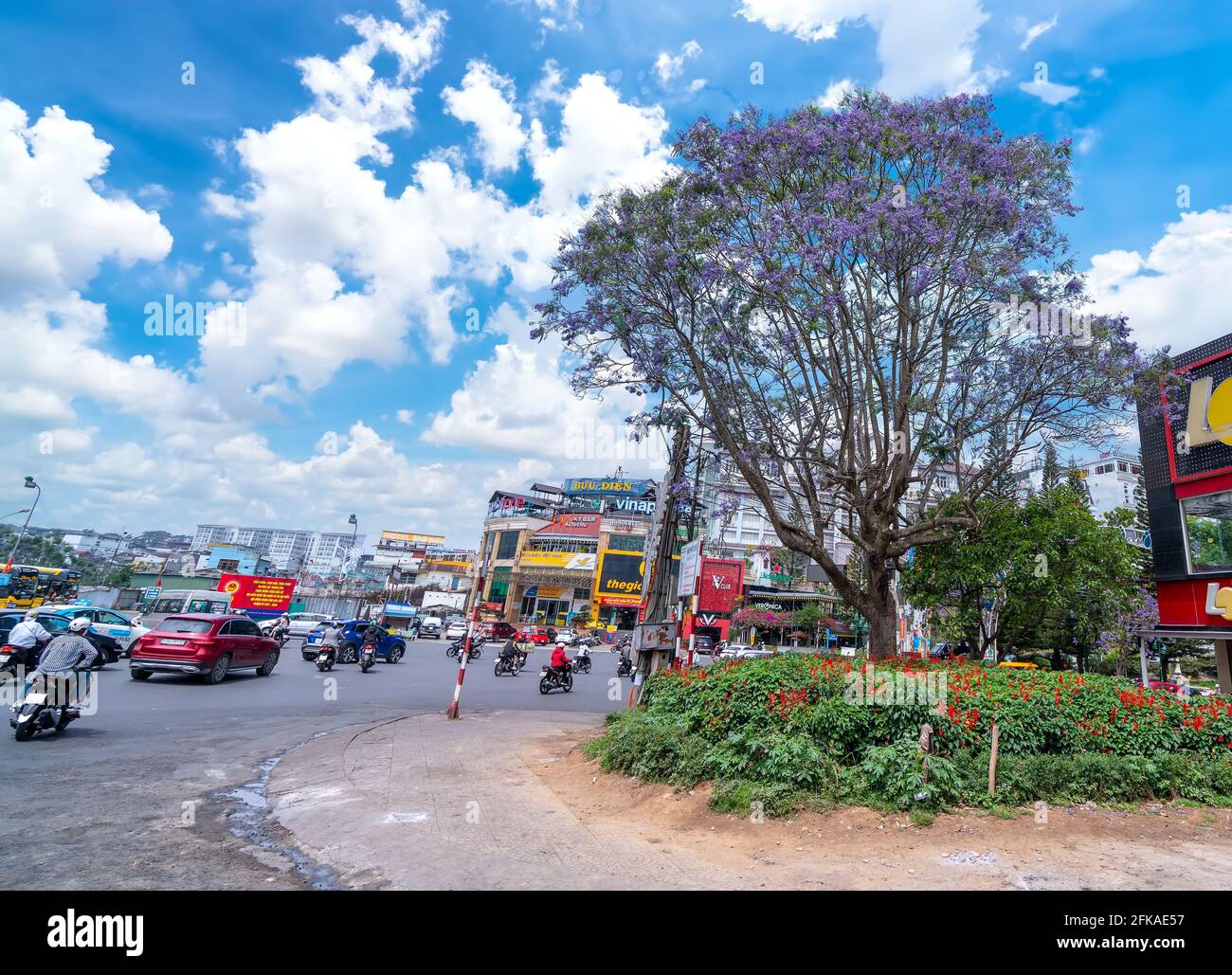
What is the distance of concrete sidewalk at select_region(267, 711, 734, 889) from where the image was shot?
198 inches

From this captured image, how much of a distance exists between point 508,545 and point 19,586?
4799cm

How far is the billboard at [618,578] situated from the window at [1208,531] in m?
54.4

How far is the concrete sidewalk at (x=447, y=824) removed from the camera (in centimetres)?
504

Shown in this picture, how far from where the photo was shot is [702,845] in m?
5.87

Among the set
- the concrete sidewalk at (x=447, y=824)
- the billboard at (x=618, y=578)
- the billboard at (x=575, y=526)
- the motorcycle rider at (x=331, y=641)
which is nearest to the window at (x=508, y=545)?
the billboard at (x=575, y=526)

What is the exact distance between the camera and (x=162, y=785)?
284 inches

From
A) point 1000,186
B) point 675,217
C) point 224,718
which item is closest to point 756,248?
point 675,217

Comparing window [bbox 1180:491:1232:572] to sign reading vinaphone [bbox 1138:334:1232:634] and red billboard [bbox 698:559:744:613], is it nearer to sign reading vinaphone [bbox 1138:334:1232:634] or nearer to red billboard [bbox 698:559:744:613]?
sign reading vinaphone [bbox 1138:334:1232:634]

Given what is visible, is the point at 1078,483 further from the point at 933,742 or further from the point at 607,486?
the point at 607,486

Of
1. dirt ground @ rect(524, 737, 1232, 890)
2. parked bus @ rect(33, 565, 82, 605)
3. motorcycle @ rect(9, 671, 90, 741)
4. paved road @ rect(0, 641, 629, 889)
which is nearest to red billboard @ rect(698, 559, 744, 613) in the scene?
paved road @ rect(0, 641, 629, 889)

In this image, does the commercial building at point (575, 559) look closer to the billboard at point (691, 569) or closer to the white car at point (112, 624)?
the white car at point (112, 624)

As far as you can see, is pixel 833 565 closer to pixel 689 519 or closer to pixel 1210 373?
pixel 689 519

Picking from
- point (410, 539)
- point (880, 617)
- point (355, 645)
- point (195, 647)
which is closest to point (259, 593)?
point (355, 645)
